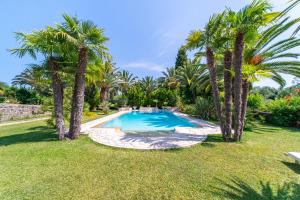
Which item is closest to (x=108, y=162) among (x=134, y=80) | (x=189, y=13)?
(x=189, y=13)

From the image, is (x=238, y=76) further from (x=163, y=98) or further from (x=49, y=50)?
(x=163, y=98)

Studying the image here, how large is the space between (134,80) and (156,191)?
130 feet

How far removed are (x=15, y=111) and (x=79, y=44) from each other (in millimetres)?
13997

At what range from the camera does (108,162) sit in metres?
4.95

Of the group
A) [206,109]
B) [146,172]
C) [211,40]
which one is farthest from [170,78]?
[146,172]

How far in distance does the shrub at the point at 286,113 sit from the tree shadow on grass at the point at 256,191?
10.9 m

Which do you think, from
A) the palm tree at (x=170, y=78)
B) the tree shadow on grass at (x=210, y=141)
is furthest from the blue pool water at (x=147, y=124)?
the palm tree at (x=170, y=78)

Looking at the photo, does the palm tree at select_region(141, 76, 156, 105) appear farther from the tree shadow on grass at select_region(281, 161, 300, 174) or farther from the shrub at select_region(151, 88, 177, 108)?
the tree shadow on grass at select_region(281, 161, 300, 174)

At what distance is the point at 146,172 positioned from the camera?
434cm

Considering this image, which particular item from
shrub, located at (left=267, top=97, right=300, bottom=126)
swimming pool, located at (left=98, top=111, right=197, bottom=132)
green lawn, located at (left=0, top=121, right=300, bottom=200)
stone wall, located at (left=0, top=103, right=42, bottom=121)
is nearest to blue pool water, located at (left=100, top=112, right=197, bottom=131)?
swimming pool, located at (left=98, top=111, right=197, bottom=132)

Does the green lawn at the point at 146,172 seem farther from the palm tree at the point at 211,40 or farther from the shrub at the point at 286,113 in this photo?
the shrub at the point at 286,113

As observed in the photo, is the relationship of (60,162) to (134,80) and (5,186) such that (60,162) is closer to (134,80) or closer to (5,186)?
(5,186)

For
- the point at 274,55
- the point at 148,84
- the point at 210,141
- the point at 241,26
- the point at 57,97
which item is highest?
the point at 148,84

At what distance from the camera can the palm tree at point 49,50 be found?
654cm
